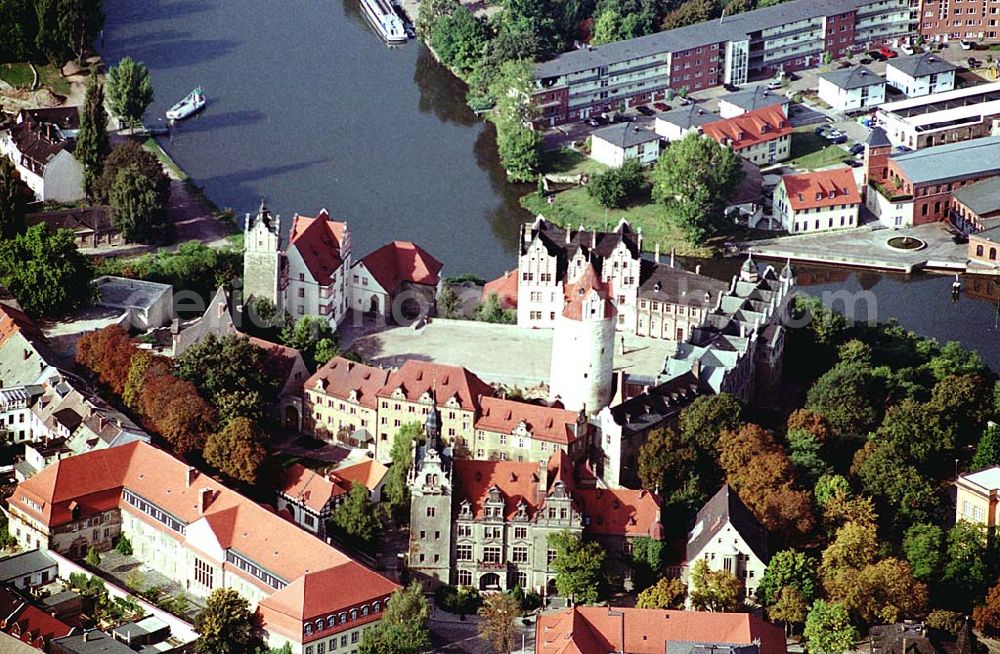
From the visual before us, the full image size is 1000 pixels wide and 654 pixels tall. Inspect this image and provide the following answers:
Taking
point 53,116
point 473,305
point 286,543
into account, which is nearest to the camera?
point 286,543

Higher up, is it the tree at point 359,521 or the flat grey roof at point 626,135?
the flat grey roof at point 626,135

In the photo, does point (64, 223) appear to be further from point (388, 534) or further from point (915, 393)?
point (915, 393)

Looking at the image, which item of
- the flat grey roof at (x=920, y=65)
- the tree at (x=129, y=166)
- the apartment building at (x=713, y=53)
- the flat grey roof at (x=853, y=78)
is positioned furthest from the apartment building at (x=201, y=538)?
the flat grey roof at (x=920, y=65)

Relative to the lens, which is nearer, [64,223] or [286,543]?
[286,543]

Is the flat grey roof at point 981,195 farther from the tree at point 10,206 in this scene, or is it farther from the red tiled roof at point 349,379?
the tree at point 10,206

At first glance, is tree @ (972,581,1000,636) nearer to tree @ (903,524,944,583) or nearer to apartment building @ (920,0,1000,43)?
tree @ (903,524,944,583)

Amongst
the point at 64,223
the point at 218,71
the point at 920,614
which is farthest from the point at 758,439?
the point at 218,71

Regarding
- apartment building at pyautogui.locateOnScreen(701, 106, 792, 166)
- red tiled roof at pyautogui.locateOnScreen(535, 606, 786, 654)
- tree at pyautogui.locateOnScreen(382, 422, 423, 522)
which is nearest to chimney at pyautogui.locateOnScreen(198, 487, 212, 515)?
tree at pyautogui.locateOnScreen(382, 422, 423, 522)
